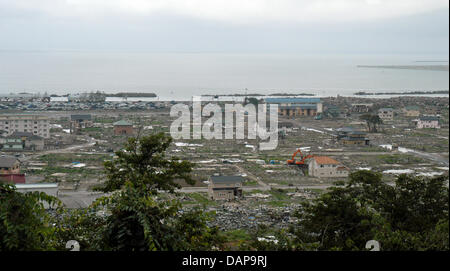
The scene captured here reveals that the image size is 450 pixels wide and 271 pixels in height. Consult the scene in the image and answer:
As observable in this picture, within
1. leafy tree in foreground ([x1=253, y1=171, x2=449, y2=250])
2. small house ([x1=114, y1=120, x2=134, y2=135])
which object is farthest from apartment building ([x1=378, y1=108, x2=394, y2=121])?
leafy tree in foreground ([x1=253, y1=171, x2=449, y2=250])

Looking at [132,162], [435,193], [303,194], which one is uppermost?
[132,162]

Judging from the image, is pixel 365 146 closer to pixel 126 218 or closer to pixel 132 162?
pixel 132 162

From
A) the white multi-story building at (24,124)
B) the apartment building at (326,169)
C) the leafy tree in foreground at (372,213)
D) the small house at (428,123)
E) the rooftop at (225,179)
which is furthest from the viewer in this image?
the small house at (428,123)

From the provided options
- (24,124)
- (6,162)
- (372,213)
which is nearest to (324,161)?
(372,213)

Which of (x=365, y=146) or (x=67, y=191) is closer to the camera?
(x=67, y=191)

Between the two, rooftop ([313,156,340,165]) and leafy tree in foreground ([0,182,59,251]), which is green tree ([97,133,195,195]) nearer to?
leafy tree in foreground ([0,182,59,251])

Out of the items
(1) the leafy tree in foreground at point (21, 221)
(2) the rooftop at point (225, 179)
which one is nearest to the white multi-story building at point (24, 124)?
(2) the rooftop at point (225, 179)

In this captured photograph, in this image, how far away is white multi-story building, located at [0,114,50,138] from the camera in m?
9.49

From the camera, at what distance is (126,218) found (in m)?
1.45

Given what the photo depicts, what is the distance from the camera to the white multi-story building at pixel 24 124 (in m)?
9.49

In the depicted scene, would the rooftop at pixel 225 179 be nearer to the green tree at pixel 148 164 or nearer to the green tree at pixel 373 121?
the green tree at pixel 148 164

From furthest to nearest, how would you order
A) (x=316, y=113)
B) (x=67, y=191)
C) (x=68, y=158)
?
(x=316, y=113)
(x=68, y=158)
(x=67, y=191)
